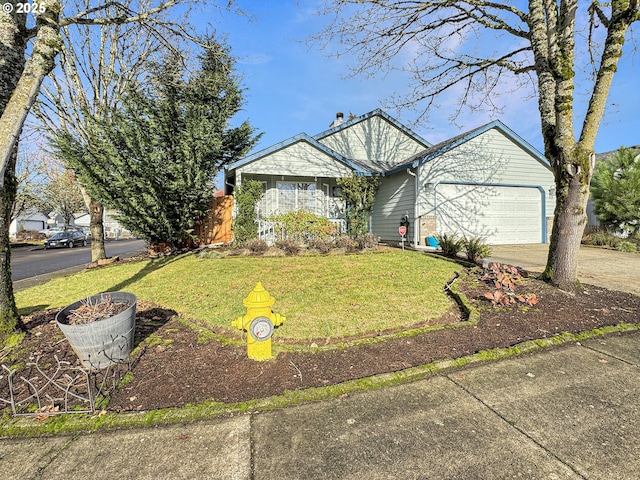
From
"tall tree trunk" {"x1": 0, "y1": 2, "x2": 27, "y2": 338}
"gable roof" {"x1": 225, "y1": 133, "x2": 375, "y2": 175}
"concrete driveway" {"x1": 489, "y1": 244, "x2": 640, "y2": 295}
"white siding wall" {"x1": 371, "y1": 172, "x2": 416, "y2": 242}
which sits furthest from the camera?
"white siding wall" {"x1": 371, "y1": 172, "x2": 416, "y2": 242}

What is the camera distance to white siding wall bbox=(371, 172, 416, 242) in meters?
11.8

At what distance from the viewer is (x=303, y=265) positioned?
7.44 meters

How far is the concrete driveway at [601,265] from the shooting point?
6038mm

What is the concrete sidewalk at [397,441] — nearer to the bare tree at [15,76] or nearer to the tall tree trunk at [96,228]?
the bare tree at [15,76]

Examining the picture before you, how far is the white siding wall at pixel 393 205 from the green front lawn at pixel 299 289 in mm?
3611

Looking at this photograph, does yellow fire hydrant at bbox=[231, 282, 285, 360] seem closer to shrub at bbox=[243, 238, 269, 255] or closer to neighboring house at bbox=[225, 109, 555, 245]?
shrub at bbox=[243, 238, 269, 255]

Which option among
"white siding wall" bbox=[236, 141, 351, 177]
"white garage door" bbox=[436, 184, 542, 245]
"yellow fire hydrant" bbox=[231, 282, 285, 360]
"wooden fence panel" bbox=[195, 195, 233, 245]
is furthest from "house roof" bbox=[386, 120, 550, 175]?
"yellow fire hydrant" bbox=[231, 282, 285, 360]

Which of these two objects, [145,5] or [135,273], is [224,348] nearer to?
[135,273]

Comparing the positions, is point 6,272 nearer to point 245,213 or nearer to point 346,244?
point 245,213

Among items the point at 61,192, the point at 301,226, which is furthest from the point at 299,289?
the point at 61,192

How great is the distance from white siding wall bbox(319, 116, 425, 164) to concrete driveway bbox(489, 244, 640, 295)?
318 inches

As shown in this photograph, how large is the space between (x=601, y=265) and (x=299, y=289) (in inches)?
331

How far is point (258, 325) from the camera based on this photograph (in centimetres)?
304

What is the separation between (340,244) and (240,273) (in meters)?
4.03
